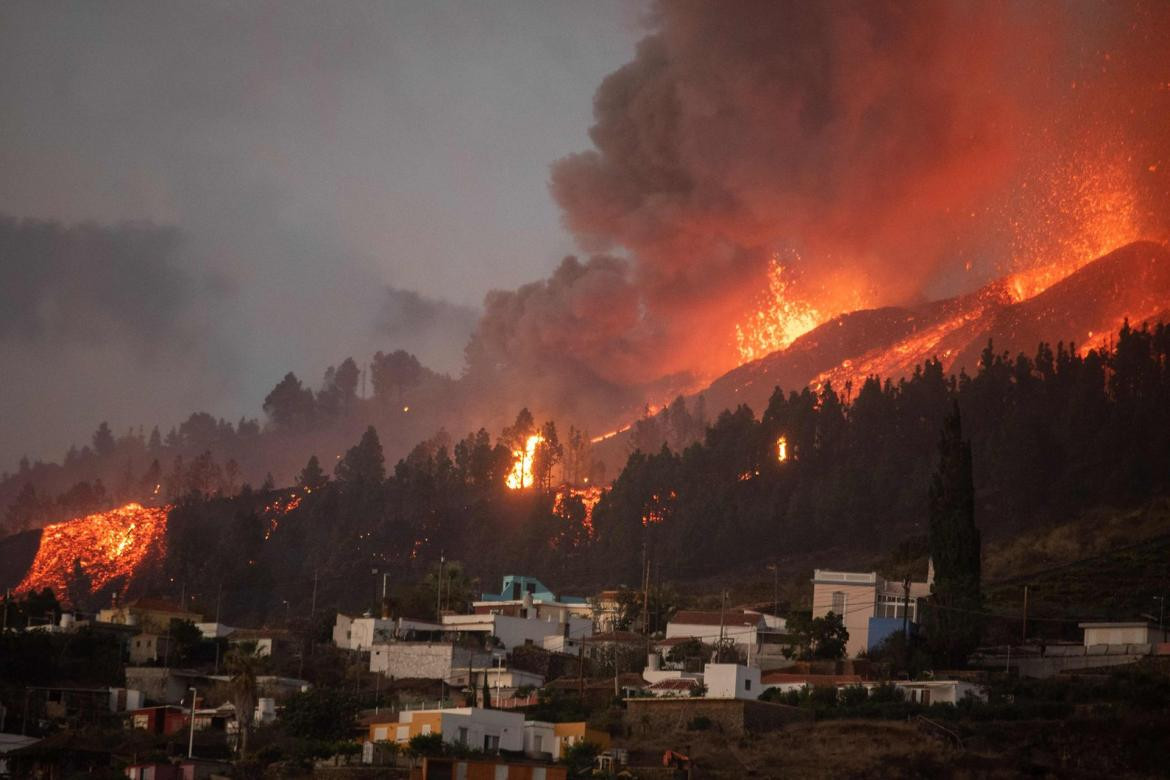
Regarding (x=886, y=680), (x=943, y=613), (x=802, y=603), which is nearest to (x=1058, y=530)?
(x=802, y=603)

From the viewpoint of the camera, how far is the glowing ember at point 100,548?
5285 inches

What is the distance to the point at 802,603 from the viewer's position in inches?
3118

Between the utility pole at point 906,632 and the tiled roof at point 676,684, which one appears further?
the utility pole at point 906,632

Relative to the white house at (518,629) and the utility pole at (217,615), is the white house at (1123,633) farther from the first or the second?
the utility pole at (217,615)

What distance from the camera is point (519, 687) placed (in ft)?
209

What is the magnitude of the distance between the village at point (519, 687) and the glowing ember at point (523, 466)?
147 feet

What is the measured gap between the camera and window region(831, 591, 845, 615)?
2753 inches

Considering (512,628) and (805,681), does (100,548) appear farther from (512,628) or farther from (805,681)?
(805,681)

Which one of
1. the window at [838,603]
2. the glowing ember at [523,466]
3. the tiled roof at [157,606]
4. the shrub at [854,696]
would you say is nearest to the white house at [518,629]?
the window at [838,603]

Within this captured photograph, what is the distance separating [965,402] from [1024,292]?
60150mm

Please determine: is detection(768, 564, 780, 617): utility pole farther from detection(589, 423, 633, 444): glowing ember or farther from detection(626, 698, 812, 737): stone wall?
detection(589, 423, 633, 444): glowing ember

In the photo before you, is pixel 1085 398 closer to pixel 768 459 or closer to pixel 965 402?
pixel 965 402

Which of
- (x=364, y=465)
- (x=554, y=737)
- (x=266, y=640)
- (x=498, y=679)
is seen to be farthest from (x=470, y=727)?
(x=364, y=465)

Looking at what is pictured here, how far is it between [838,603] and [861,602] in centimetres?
105
